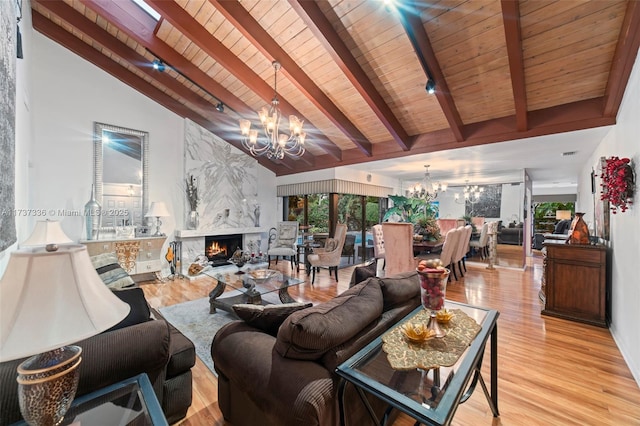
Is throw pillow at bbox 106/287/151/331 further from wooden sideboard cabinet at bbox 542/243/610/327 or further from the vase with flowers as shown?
wooden sideboard cabinet at bbox 542/243/610/327

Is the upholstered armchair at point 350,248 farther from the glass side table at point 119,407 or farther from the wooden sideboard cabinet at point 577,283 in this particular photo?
the glass side table at point 119,407

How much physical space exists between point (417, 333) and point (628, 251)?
255 cm

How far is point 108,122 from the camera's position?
15.3 ft

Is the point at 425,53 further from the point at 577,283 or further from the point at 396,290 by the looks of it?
the point at 577,283

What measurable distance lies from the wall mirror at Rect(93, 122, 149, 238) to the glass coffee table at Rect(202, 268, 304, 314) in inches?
94.5

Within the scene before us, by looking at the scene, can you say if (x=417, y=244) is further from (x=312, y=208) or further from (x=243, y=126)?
(x=243, y=126)

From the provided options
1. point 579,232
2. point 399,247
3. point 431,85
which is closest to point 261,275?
point 399,247

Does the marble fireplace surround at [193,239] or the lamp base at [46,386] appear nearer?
the lamp base at [46,386]

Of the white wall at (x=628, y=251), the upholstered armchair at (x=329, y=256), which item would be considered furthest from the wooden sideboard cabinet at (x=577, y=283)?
the upholstered armchair at (x=329, y=256)

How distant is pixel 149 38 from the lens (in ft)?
11.8

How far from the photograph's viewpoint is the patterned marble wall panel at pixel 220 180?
574cm

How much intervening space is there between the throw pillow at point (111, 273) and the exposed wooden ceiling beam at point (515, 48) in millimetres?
3860

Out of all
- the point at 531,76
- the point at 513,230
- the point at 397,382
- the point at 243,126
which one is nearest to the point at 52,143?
the point at 243,126

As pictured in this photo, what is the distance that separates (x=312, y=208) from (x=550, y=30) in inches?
211
